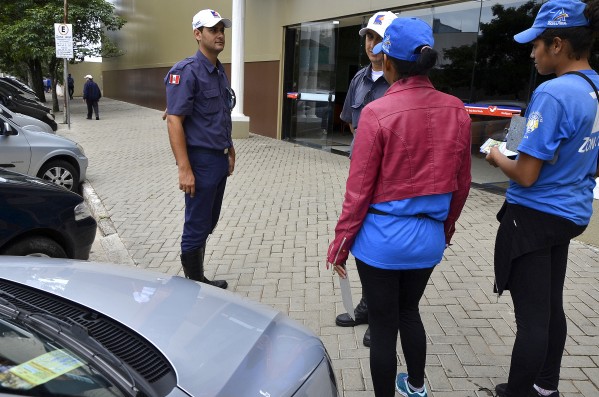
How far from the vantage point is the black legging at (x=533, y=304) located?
2.25 meters

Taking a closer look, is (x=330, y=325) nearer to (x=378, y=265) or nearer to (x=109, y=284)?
(x=378, y=265)

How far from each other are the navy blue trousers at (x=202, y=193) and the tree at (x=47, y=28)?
20157 millimetres

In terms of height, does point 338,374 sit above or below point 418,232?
below

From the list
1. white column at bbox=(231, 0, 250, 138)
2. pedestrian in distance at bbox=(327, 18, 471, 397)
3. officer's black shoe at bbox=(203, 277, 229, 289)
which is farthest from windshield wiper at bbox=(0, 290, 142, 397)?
white column at bbox=(231, 0, 250, 138)

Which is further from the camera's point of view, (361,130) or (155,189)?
(155,189)

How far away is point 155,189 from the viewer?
7.95 metres

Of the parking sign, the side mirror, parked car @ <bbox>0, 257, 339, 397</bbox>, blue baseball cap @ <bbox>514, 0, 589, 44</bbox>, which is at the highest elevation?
the parking sign

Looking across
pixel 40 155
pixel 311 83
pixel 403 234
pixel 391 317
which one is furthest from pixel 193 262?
pixel 311 83

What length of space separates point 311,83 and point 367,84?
32.3 feet

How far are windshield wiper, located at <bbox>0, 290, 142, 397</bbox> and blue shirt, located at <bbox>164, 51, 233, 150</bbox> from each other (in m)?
1.96

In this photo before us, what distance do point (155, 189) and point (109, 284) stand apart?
5.94m

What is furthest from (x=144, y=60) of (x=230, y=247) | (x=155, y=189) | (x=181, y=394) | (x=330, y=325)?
(x=181, y=394)

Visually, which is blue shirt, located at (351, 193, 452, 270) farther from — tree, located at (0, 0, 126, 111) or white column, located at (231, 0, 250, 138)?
tree, located at (0, 0, 126, 111)

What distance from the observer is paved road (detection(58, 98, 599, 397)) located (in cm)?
309
